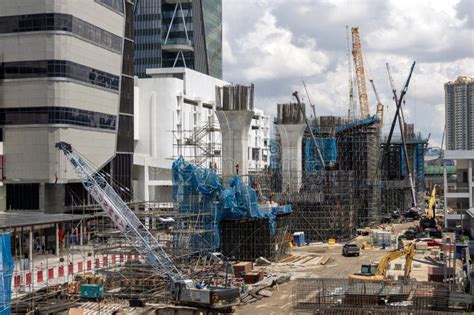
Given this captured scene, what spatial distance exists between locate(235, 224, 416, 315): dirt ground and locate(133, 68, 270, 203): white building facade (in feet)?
67.7

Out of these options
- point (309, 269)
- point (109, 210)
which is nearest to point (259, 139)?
point (309, 269)

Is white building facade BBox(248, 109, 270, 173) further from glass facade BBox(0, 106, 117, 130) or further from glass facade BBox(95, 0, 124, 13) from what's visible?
glass facade BBox(0, 106, 117, 130)

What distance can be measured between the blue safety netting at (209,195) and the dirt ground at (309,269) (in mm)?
4684

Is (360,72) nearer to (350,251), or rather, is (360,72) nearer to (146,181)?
(146,181)

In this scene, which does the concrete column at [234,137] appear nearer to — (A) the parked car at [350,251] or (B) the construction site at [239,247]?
(B) the construction site at [239,247]

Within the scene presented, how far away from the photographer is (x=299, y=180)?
7944 centimetres

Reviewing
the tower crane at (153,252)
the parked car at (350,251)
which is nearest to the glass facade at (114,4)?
→ the tower crane at (153,252)

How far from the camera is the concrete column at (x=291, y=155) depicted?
79062 mm

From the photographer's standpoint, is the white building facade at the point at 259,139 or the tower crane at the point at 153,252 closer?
the tower crane at the point at 153,252

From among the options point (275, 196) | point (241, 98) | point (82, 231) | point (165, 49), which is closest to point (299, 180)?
point (275, 196)

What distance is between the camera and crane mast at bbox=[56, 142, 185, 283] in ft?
143

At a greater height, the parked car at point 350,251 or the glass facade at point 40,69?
the glass facade at point 40,69

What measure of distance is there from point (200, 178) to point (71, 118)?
17.3 m

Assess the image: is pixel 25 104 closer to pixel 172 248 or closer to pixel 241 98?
pixel 241 98
